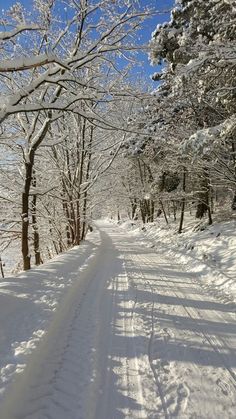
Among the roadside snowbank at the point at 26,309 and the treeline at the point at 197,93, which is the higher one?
the treeline at the point at 197,93

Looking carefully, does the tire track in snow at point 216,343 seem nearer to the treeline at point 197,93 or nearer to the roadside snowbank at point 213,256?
the roadside snowbank at point 213,256

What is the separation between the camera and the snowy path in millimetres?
3232

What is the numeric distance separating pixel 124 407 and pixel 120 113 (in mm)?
12146

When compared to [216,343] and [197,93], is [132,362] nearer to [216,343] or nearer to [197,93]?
[216,343]

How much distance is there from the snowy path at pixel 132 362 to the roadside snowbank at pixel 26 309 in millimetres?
155

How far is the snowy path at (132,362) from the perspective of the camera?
10.6ft

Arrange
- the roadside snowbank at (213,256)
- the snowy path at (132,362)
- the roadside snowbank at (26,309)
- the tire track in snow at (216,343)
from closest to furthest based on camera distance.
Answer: the snowy path at (132,362) → the tire track in snow at (216,343) → the roadside snowbank at (26,309) → the roadside snowbank at (213,256)

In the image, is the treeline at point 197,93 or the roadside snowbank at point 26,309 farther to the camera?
the treeline at point 197,93

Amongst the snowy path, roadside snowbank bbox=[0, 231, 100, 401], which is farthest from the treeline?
roadside snowbank bbox=[0, 231, 100, 401]

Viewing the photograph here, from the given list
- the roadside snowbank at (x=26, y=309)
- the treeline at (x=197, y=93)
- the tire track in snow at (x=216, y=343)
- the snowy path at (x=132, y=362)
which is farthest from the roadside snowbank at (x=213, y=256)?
the roadside snowbank at (x=26, y=309)

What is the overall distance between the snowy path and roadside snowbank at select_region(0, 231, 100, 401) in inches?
6.1

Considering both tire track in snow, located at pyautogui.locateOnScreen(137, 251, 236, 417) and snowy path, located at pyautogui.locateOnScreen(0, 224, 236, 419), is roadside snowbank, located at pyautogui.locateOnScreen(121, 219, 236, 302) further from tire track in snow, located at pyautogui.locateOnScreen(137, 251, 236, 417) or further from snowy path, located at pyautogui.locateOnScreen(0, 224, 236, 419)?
tire track in snow, located at pyautogui.locateOnScreen(137, 251, 236, 417)

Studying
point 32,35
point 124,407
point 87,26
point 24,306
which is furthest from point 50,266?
point 32,35

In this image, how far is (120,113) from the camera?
13.5m
